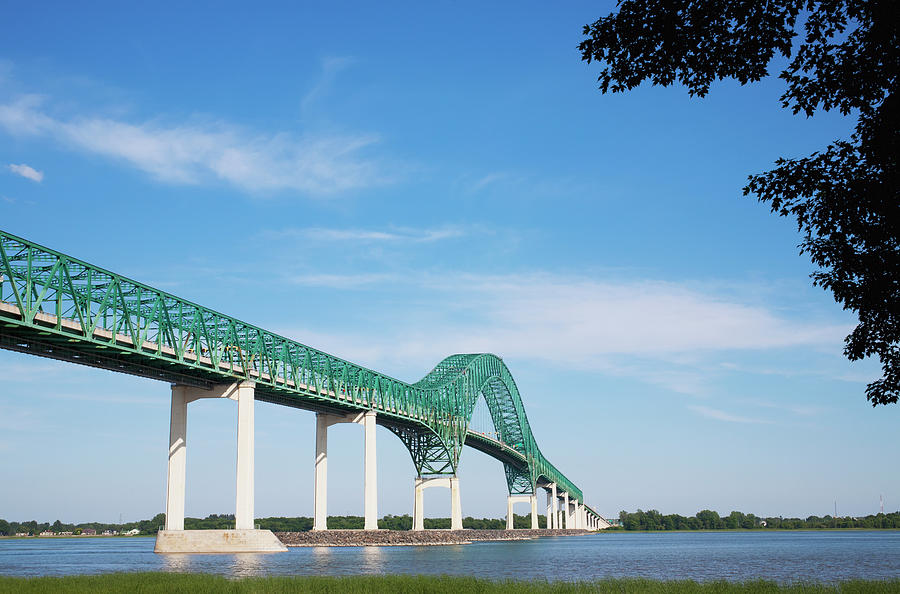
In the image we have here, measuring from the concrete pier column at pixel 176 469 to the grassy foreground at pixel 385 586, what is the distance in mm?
27685

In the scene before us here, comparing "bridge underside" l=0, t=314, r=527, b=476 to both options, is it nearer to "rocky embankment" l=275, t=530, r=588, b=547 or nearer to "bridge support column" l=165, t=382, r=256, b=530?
"bridge support column" l=165, t=382, r=256, b=530

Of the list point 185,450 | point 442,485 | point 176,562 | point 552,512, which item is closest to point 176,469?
point 185,450

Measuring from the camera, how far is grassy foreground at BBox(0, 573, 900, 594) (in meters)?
30.4

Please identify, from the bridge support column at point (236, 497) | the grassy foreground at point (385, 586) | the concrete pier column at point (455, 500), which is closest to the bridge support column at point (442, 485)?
the concrete pier column at point (455, 500)

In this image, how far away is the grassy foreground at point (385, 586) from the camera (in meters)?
30.4

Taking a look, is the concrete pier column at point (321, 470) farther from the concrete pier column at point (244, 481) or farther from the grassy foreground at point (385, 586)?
the grassy foreground at point (385, 586)

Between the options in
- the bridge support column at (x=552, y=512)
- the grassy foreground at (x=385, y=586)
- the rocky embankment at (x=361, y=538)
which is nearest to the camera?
the grassy foreground at (x=385, y=586)

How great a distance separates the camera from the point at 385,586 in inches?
1297

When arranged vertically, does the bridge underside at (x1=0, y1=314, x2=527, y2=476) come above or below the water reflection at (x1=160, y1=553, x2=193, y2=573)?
above

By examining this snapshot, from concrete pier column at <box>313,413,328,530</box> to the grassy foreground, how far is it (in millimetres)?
55277

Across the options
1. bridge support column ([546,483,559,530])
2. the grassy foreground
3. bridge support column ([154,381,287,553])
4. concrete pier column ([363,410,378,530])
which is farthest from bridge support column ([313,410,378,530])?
bridge support column ([546,483,559,530])

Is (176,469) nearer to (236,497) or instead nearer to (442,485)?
(236,497)

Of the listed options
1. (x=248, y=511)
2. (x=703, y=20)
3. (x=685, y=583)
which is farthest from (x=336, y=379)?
(x=703, y=20)

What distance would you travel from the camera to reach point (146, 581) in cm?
3594
